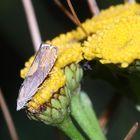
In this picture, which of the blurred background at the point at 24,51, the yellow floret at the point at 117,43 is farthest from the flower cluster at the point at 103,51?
the blurred background at the point at 24,51

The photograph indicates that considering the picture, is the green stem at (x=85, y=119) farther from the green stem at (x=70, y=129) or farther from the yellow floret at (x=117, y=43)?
the yellow floret at (x=117, y=43)

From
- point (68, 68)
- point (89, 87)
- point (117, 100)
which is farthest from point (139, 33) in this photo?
point (89, 87)

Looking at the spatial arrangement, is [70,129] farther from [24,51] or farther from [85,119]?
[24,51]

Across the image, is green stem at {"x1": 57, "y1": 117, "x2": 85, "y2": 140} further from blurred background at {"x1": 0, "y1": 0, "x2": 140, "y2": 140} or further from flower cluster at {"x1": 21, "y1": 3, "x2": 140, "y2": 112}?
blurred background at {"x1": 0, "y1": 0, "x2": 140, "y2": 140}

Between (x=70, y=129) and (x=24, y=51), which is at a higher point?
(x=70, y=129)

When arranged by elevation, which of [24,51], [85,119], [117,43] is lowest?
[24,51]

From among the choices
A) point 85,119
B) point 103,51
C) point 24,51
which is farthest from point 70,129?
point 24,51

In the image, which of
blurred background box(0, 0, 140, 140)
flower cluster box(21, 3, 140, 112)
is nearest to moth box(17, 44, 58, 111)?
flower cluster box(21, 3, 140, 112)
